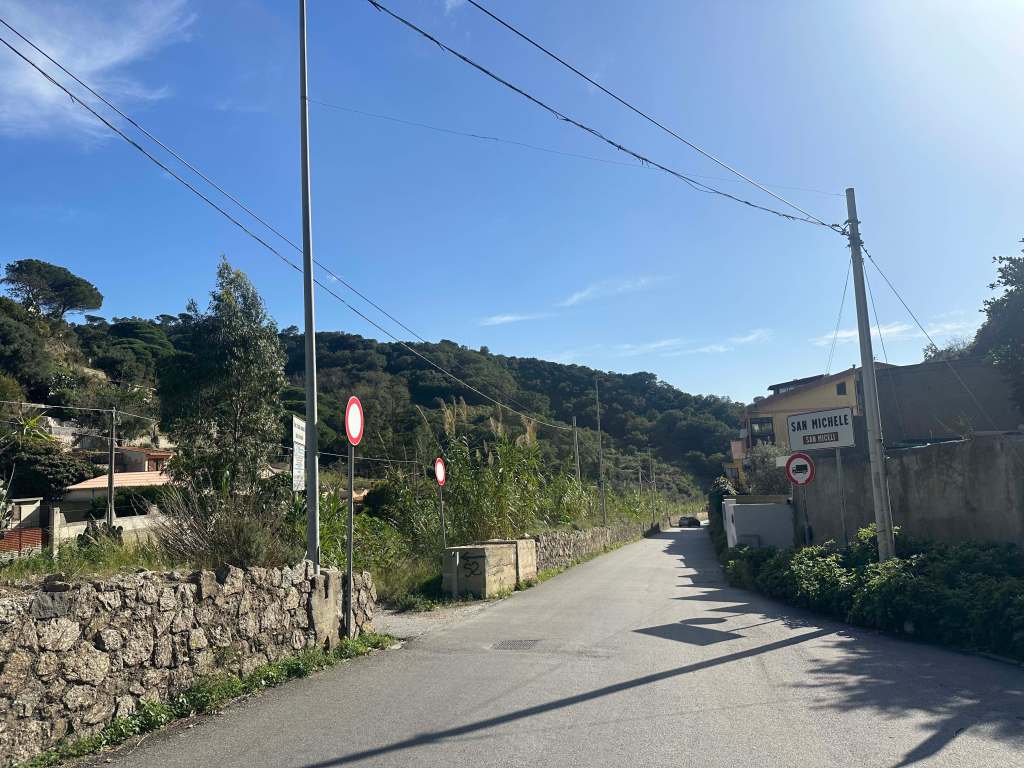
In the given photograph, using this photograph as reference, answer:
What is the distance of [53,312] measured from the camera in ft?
251

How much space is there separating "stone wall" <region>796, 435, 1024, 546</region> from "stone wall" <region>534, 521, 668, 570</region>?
319 inches

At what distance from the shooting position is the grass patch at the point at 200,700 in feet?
17.4

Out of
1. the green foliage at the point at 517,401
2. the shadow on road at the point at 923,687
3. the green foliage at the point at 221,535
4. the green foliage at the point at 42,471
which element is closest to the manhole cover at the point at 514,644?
the shadow on road at the point at 923,687

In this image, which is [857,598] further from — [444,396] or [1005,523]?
[444,396]

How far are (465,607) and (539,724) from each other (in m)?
8.12

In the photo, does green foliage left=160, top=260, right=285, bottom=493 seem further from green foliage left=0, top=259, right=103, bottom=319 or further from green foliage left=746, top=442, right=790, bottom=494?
green foliage left=0, top=259, right=103, bottom=319

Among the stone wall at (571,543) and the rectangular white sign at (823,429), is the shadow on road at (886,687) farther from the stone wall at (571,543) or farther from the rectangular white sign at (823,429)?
the stone wall at (571,543)

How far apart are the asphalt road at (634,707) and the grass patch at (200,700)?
0.20 m

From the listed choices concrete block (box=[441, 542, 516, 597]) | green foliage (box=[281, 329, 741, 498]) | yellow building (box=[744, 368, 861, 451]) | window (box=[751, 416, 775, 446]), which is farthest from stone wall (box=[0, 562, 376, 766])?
window (box=[751, 416, 775, 446])

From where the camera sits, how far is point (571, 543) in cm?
2589

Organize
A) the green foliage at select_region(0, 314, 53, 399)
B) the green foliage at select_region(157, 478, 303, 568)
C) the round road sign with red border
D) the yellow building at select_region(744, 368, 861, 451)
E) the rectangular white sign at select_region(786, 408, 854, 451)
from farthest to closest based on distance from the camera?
the green foliage at select_region(0, 314, 53, 399) → the yellow building at select_region(744, 368, 861, 451) → the rectangular white sign at select_region(786, 408, 854, 451) → the round road sign with red border → the green foliage at select_region(157, 478, 303, 568)

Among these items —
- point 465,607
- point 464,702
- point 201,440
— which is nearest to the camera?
point 464,702

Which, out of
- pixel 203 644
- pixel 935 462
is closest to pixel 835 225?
pixel 935 462

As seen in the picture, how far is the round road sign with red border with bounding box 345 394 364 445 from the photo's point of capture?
9.45 meters
